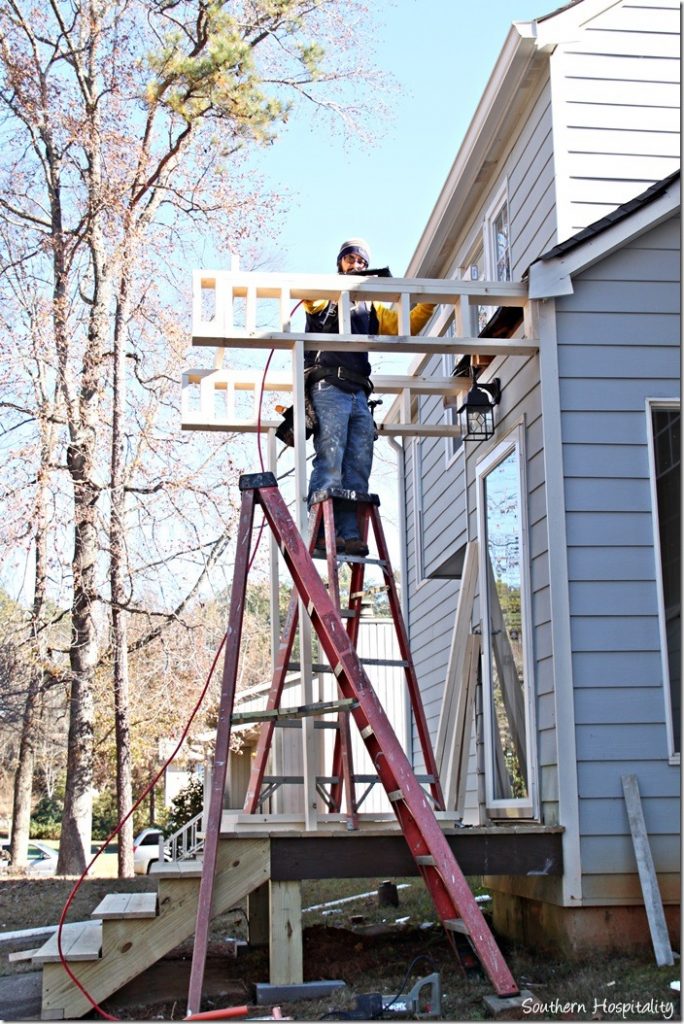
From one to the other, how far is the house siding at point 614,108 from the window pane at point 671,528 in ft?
4.33

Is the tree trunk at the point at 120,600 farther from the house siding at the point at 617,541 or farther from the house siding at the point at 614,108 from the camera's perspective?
the house siding at the point at 617,541

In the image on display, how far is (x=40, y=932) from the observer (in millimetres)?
7895

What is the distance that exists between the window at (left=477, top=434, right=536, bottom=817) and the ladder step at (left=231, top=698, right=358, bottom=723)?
4.43 feet

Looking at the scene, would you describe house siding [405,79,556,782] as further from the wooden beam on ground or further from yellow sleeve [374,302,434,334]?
the wooden beam on ground

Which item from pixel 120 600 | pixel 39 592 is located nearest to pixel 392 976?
pixel 120 600

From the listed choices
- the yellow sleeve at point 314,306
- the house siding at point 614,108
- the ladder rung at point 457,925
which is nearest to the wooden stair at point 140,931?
the ladder rung at point 457,925

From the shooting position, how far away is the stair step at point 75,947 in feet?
16.6

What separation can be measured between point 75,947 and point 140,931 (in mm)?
320

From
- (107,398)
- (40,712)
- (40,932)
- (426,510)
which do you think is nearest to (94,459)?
(107,398)

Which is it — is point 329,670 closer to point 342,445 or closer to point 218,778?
point 218,778

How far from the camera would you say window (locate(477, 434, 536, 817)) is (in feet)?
21.0

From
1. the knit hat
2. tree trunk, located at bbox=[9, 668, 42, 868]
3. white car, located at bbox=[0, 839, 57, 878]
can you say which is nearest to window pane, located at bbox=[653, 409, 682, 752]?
the knit hat

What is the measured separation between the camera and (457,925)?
16.5ft

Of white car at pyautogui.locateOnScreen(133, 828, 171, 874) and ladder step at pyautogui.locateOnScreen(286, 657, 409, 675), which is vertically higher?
ladder step at pyautogui.locateOnScreen(286, 657, 409, 675)
